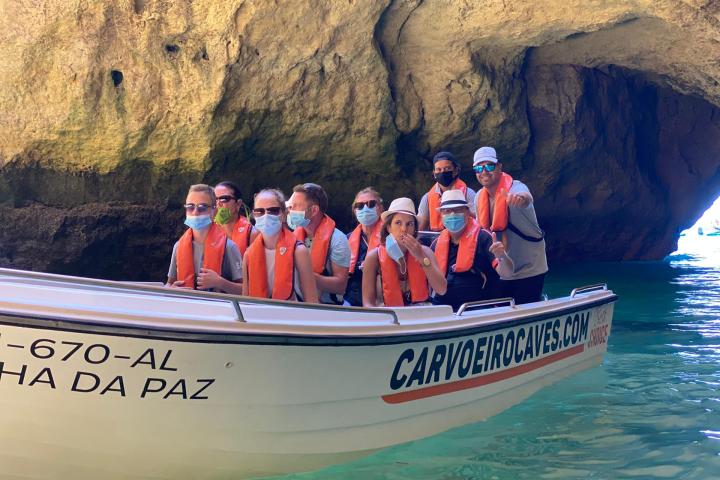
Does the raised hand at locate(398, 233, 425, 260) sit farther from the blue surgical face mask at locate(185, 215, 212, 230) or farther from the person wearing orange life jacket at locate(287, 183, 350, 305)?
the blue surgical face mask at locate(185, 215, 212, 230)

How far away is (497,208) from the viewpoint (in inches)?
216

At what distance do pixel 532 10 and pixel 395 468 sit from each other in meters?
6.64

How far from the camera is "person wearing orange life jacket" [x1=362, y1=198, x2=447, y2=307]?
457 cm

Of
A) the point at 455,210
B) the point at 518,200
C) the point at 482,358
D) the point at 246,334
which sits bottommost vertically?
the point at 482,358

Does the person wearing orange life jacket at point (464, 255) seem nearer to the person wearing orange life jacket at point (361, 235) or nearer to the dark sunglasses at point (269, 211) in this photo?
the person wearing orange life jacket at point (361, 235)

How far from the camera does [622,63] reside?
11.0m

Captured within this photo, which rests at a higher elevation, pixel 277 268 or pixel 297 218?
pixel 297 218

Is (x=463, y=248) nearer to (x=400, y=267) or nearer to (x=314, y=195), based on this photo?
(x=400, y=267)

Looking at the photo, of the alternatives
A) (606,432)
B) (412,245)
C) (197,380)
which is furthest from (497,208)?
(197,380)

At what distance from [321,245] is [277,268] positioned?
22.3 inches

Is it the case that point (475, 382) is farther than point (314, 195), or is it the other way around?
point (314, 195)

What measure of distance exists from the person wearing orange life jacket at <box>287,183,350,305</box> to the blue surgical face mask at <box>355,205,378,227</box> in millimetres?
379

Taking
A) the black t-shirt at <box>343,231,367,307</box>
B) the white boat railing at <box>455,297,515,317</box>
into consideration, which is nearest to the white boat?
the white boat railing at <box>455,297,515,317</box>

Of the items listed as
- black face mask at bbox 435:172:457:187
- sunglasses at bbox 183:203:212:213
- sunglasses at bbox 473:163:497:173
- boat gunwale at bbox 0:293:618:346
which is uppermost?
sunglasses at bbox 473:163:497:173
